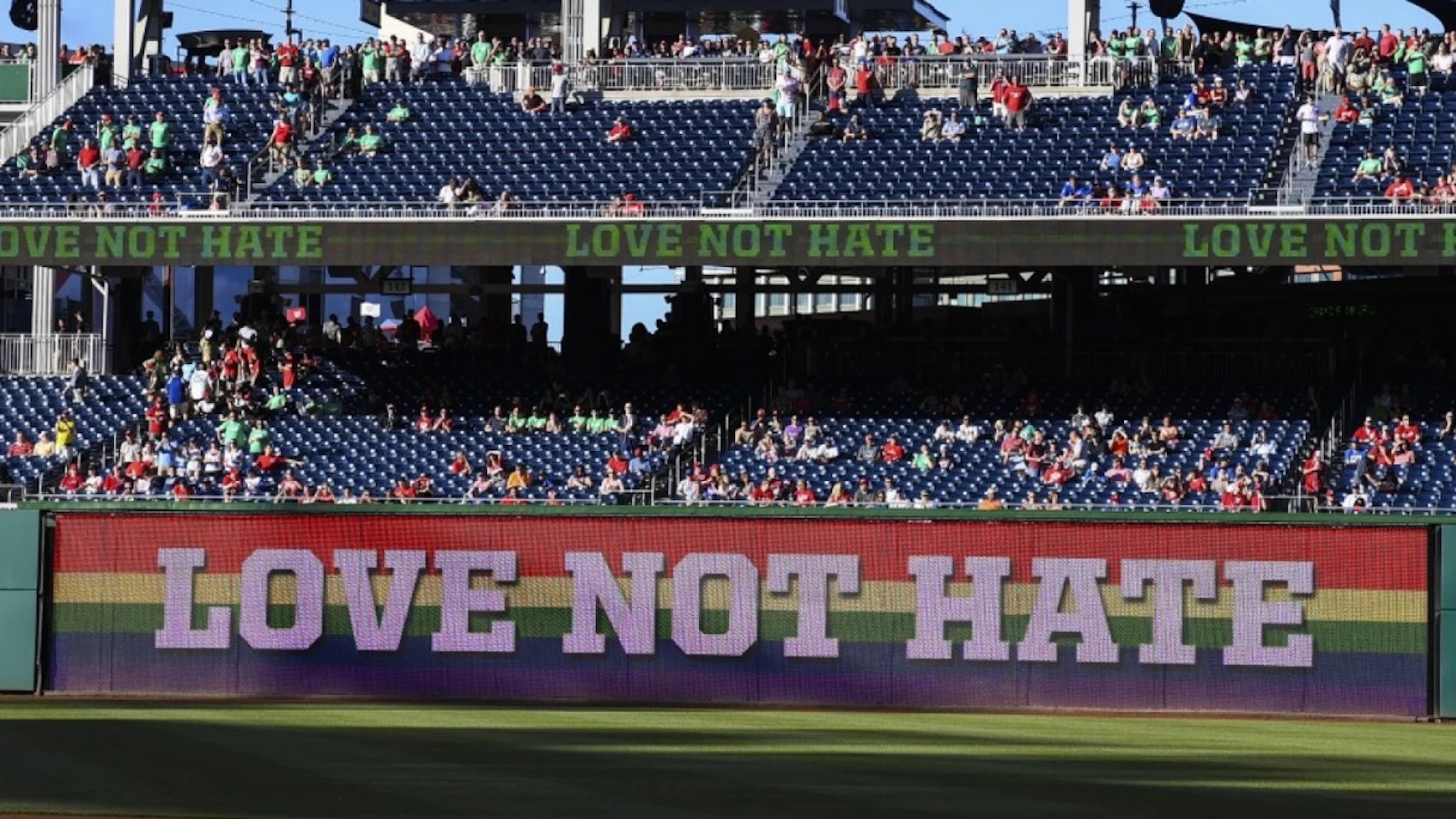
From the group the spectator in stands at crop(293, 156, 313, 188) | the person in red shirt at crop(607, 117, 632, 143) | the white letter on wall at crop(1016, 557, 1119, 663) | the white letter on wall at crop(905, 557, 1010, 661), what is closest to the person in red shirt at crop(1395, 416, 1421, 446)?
the white letter on wall at crop(1016, 557, 1119, 663)

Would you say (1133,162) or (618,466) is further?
(1133,162)

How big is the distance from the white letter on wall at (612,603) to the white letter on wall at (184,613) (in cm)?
390

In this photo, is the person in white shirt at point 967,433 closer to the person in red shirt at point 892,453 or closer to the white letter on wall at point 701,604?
the person in red shirt at point 892,453

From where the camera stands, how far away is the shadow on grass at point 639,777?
15.2m

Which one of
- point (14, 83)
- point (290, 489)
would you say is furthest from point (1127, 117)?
point (14, 83)

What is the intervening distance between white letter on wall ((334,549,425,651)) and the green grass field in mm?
2561

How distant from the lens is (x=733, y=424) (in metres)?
33.7

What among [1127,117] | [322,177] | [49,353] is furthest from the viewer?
[49,353]

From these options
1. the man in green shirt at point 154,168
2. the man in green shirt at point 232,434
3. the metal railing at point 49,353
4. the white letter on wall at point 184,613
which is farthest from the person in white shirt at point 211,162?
the white letter on wall at point 184,613

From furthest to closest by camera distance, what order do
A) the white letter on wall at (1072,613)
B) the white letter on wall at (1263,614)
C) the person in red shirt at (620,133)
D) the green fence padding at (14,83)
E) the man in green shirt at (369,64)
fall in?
the green fence padding at (14,83), the man in green shirt at (369,64), the person in red shirt at (620,133), the white letter on wall at (1072,613), the white letter on wall at (1263,614)

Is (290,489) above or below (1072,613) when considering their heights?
above

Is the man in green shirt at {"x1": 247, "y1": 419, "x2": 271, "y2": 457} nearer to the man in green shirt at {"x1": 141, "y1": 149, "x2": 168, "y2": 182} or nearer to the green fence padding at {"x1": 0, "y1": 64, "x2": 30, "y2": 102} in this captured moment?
the man in green shirt at {"x1": 141, "y1": 149, "x2": 168, "y2": 182}

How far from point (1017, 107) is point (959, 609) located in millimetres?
12002

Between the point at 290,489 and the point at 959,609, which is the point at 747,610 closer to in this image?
the point at 959,609
